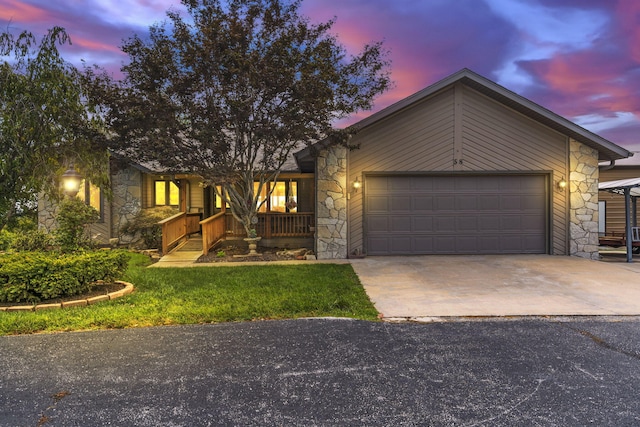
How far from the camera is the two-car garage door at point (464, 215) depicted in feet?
35.3

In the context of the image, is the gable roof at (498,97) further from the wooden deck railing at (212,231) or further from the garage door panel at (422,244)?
the garage door panel at (422,244)

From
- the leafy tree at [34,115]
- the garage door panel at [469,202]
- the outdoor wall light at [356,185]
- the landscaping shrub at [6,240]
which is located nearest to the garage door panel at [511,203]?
the garage door panel at [469,202]

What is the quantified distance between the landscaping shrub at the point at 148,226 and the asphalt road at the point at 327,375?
27.9 feet

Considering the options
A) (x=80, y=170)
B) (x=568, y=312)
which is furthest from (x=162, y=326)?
(x=568, y=312)

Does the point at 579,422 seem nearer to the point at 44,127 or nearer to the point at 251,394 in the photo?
the point at 251,394

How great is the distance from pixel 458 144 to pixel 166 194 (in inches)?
426

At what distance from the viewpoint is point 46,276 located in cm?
555

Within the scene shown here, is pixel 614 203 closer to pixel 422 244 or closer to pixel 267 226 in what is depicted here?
pixel 422 244

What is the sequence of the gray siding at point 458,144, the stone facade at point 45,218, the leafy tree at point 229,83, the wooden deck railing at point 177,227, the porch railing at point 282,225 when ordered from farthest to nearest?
the stone facade at point 45,218, the porch railing at point 282,225, the wooden deck railing at point 177,227, the gray siding at point 458,144, the leafy tree at point 229,83

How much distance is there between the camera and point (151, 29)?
29.1ft

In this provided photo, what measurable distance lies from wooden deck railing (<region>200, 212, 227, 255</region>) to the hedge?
4.43 metres

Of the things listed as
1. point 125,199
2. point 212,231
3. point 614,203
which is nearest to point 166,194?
point 125,199

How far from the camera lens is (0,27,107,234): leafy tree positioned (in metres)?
5.55

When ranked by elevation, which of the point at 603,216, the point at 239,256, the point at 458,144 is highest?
the point at 458,144
